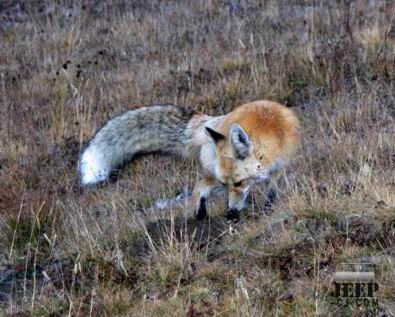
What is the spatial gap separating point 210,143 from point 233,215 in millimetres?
880

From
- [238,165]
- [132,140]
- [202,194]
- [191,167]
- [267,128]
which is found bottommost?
[191,167]

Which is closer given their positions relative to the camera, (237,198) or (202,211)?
(237,198)

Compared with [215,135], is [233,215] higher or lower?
lower

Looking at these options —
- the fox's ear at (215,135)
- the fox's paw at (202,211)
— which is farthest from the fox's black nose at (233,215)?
the fox's ear at (215,135)

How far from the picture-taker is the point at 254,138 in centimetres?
620

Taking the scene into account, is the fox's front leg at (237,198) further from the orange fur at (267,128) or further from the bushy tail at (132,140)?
the bushy tail at (132,140)

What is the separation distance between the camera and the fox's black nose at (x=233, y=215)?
5805mm

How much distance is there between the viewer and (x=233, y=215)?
5855 millimetres

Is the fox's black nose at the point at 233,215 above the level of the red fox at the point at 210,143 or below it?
below

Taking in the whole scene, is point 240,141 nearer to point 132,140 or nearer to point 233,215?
point 233,215

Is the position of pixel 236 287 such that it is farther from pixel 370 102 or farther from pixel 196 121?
pixel 370 102

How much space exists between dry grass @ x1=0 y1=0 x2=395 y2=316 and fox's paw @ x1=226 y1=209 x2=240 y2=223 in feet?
0.31

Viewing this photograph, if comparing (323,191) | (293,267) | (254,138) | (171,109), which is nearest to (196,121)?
(171,109)

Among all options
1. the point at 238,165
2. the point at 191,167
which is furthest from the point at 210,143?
the point at 191,167
